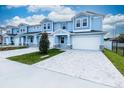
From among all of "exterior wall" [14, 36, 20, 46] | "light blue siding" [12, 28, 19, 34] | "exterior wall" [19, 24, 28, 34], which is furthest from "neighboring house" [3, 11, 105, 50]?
"light blue siding" [12, 28, 19, 34]

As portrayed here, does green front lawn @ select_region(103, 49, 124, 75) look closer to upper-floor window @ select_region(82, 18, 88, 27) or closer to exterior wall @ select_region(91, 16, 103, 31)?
exterior wall @ select_region(91, 16, 103, 31)

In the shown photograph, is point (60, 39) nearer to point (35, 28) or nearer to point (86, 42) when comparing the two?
point (86, 42)

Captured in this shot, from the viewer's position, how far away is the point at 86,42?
54.5 feet

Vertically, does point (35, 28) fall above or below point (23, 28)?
below

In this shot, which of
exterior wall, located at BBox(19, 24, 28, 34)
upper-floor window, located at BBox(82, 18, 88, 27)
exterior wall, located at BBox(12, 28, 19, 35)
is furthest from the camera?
exterior wall, located at BBox(12, 28, 19, 35)

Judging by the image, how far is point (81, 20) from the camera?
18.0 m

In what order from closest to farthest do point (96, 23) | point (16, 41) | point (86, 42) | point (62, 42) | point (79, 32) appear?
point (86, 42)
point (96, 23)
point (79, 32)
point (62, 42)
point (16, 41)

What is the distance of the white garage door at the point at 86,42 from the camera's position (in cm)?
1589

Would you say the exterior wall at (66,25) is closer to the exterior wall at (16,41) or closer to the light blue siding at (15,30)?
the exterior wall at (16,41)

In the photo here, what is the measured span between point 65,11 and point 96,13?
6.88m

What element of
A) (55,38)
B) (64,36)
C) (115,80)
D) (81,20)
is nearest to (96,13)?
(81,20)

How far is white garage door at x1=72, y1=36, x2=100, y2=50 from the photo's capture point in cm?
1589

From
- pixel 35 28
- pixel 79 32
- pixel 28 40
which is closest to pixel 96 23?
pixel 79 32
